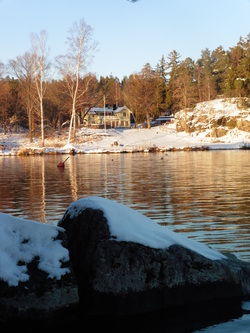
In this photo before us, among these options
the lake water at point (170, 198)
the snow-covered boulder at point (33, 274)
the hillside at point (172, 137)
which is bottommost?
the lake water at point (170, 198)

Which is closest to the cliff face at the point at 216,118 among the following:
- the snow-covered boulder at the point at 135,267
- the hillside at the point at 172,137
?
the hillside at the point at 172,137

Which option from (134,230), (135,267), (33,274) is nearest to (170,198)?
(134,230)

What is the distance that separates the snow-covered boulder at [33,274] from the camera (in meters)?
6.09

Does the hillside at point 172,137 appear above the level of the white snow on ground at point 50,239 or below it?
above

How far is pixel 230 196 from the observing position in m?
19.4

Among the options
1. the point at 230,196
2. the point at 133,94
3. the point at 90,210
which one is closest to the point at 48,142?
the point at 133,94

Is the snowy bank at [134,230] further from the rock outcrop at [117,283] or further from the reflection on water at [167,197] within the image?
the reflection on water at [167,197]

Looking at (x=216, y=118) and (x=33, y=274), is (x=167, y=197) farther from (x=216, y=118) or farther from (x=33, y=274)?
(x=216, y=118)

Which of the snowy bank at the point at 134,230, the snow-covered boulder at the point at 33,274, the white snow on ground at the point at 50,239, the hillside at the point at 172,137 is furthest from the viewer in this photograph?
the hillside at the point at 172,137

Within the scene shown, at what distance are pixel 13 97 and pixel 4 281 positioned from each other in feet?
341

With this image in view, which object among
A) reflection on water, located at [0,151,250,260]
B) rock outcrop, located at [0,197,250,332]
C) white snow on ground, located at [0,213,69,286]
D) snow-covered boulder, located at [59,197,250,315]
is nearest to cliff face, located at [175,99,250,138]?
reflection on water, located at [0,151,250,260]

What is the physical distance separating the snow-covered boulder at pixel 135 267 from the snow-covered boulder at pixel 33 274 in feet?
1.32

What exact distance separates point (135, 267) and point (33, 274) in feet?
4.55

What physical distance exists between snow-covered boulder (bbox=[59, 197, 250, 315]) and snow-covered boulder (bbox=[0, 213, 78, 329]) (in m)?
0.40
